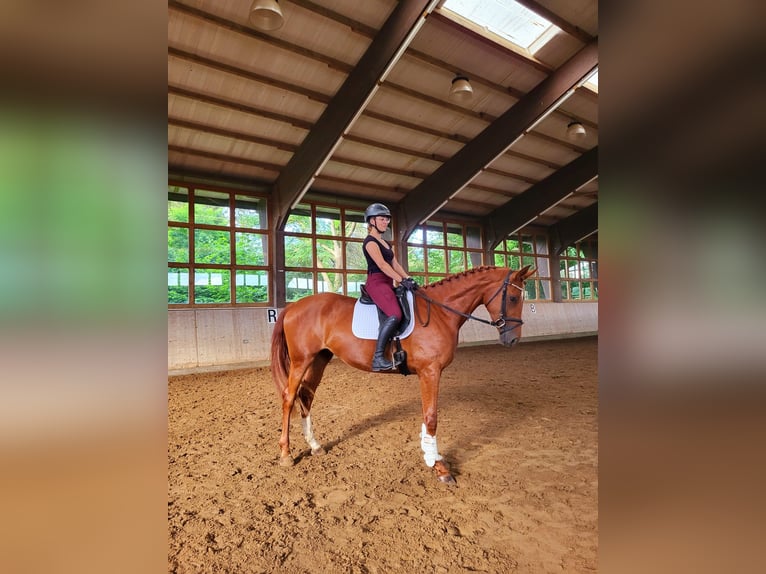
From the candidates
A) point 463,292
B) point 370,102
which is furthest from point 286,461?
point 370,102

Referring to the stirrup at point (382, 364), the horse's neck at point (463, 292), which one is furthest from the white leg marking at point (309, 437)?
the horse's neck at point (463, 292)

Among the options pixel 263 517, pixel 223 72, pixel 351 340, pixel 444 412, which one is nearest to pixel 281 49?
pixel 223 72

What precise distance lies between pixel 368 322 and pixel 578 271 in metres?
12.7

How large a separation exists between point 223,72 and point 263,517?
18.9ft

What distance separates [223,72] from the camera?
5387 mm

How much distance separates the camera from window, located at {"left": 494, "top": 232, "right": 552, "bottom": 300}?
11.8m

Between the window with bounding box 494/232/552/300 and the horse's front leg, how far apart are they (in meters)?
9.50

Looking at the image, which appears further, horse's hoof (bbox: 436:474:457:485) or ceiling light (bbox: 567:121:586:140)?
ceiling light (bbox: 567:121:586:140)

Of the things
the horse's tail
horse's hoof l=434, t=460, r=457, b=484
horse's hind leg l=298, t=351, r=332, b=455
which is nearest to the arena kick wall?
the horse's tail

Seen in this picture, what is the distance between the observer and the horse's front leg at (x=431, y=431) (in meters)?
2.43

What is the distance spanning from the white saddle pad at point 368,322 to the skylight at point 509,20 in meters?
4.67

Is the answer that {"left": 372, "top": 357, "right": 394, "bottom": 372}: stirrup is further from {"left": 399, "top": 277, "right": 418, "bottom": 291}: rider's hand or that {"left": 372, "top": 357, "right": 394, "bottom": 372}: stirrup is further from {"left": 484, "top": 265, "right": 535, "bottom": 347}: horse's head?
{"left": 484, "top": 265, "right": 535, "bottom": 347}: horse's head
